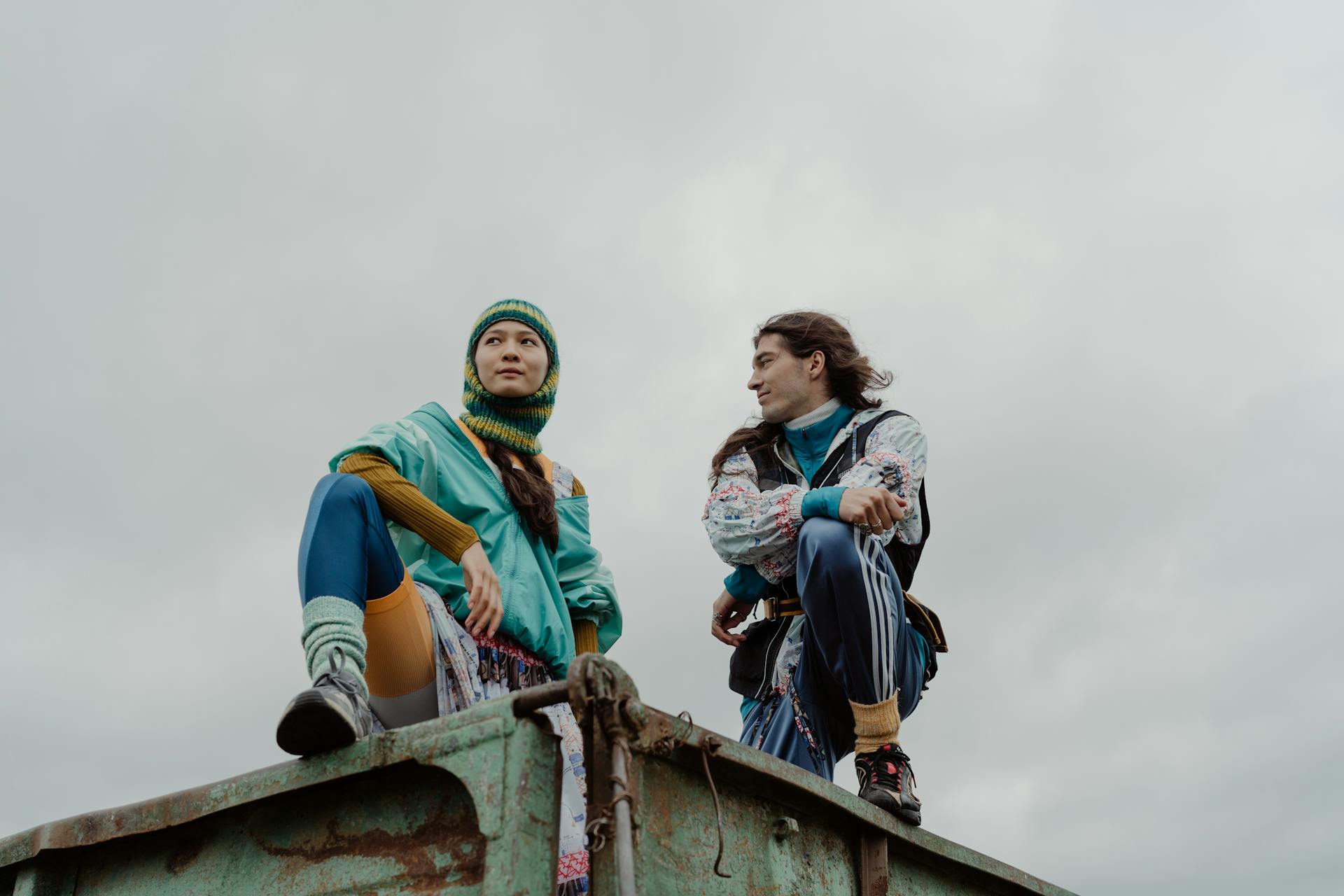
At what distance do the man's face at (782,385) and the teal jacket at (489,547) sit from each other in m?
0.68

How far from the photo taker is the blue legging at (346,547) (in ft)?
7.95

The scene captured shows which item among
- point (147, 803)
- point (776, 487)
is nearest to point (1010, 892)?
point (776, 487)

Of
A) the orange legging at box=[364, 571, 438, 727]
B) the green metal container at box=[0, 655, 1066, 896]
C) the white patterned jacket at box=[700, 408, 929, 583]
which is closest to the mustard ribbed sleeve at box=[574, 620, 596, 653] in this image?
the white patterned jacket at box=[700, 408, 929, 583]

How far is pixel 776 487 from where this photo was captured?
3275 millimetres

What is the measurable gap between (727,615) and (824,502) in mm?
718

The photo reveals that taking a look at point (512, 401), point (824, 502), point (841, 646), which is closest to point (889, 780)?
point (841, 646)

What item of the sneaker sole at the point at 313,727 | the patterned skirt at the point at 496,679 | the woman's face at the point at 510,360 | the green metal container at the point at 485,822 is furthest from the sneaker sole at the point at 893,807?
the woman's face at the point at 510,360

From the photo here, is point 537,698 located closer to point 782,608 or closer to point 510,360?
point 782,608

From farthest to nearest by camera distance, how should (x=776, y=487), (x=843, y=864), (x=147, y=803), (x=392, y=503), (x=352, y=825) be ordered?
(x=776, y=487), (x=392, y=503), (x=843, y=864), (x=147, y=803), (x=352, y=825)

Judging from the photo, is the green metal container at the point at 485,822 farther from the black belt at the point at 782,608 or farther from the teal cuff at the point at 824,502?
the black belt at the point at 782,608

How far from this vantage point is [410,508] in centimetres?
282

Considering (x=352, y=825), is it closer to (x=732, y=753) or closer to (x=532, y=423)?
(x=732, y=753)

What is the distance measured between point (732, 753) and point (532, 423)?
5.65 ft

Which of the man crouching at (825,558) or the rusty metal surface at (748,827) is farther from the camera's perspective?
the man crouching at (825,558)
